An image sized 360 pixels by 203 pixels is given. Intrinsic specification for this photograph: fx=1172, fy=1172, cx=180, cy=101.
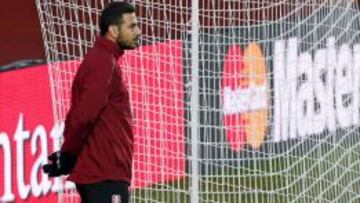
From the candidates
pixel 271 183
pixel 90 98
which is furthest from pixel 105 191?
pixel 271 183

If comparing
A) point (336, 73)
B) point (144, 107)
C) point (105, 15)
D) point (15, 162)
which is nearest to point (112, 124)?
point (105, 15)

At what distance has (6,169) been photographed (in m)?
8.23

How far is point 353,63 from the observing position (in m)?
9.04

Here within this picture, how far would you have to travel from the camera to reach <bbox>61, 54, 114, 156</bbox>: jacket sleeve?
5.41m

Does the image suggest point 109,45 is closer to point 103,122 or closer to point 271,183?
point 103,122

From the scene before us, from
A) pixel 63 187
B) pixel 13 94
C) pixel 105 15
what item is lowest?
pixel 63 187

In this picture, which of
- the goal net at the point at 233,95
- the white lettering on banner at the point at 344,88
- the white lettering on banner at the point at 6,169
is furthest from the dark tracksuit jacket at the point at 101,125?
the white lettering on banner at the point at 344,88

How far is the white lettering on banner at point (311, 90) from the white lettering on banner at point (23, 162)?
1.56m

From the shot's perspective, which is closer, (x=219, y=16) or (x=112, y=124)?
(x=112, y=124)

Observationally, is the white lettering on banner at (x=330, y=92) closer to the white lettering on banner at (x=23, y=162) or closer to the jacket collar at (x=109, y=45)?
the white lettering on banner at (x=23, y=162)

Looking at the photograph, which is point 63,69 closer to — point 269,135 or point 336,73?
point 269,135

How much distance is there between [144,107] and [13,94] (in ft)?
3.63

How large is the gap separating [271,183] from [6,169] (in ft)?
6.22

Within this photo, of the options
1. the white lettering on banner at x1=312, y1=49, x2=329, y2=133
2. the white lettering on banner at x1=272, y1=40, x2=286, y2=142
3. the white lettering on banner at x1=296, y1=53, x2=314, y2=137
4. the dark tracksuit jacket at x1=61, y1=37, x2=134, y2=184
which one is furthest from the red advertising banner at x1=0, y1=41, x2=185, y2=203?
the dark tracksuit jacket at x1=61, y1=37, x2=134, y2=184
